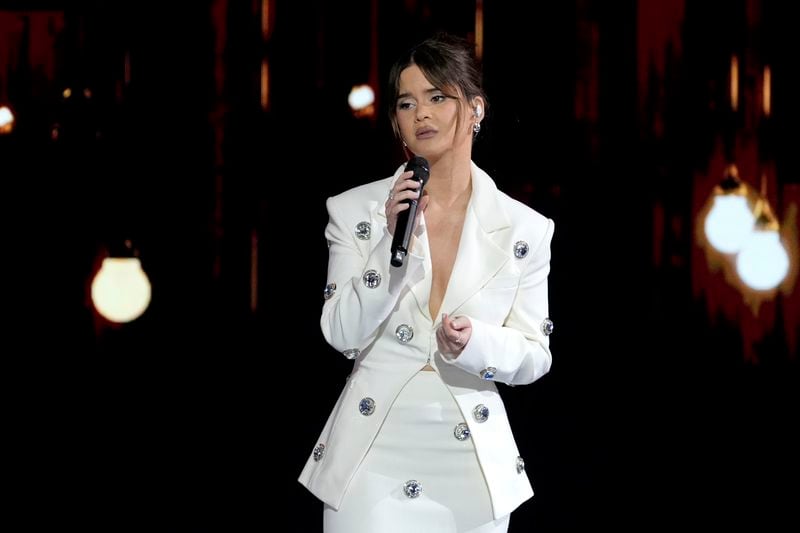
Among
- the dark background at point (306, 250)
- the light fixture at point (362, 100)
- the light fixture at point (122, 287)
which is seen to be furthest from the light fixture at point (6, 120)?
the light fixture at point (362, 100)

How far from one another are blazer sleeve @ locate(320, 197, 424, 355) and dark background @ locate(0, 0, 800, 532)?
3.23 feet

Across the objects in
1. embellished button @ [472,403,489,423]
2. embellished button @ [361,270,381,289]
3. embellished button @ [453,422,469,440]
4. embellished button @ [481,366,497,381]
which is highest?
embellished button @ [361,270,381,289]

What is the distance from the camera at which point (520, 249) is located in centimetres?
196

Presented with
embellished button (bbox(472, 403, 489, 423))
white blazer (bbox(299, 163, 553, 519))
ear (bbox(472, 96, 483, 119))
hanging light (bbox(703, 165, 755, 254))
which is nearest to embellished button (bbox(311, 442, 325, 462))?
white blazer (bbox(299, 163, 553, 519))

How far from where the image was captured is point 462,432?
73.0 inches

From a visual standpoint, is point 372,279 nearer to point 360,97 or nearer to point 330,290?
point 330,290

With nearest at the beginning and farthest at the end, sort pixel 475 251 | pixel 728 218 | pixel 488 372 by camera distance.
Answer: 1. pixel 488 372
2. pixel 475 251
3. pixel 728 218

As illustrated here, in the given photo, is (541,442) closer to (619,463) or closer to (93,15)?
(619,463)

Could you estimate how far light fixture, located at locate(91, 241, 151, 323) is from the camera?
9.95ft

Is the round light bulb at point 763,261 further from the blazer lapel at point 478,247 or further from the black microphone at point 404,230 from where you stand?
the black microphone at point 404,230

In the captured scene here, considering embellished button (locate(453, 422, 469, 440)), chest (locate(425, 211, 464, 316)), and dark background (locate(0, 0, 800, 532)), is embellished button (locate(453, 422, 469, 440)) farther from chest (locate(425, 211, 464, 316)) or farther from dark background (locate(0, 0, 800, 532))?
dark background (locate(0, 0, 800, 532))

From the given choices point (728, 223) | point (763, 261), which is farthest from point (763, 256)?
point (728, 223)

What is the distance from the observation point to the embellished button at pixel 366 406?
1.86m

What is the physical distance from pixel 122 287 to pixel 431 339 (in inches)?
55.6
